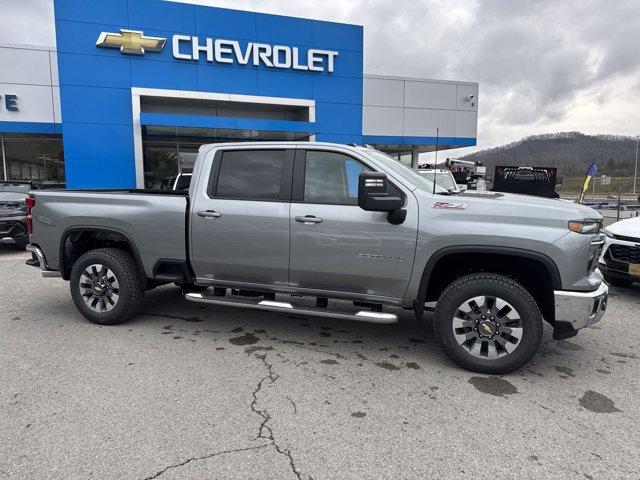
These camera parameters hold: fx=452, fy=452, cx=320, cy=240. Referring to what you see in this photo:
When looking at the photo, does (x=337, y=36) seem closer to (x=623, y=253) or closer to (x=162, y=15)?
(x=162, y=15)

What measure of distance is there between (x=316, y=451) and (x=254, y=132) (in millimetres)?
16653

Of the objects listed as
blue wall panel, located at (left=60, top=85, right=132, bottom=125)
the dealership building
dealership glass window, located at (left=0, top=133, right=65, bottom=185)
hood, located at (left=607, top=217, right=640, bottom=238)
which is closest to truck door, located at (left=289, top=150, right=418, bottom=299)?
hood, located at (left=607, top=217, right=640, bottom=238)

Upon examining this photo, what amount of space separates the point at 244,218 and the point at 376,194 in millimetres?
1358

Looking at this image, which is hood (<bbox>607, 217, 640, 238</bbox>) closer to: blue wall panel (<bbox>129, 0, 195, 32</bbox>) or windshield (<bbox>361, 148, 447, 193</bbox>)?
windshield (<bbox>361, 148, 447, 193</bbox>)

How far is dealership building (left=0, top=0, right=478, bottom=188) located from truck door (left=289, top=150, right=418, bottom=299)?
449 inches

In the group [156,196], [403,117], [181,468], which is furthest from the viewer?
[403,117]

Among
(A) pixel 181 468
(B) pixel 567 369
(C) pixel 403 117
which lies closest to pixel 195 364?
(A) pixel 181 468

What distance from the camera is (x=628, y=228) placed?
6.33 m

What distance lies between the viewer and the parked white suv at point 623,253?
5.98 meters

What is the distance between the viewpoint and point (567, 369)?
4.02 m

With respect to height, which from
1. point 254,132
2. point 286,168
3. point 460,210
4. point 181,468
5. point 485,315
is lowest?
point 181,468

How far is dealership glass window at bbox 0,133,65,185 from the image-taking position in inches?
744

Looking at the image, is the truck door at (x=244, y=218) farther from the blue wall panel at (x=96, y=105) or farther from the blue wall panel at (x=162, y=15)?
the blue wall panel at (x=162, y=15)

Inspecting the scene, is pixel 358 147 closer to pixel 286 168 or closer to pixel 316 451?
pixel 286 168
